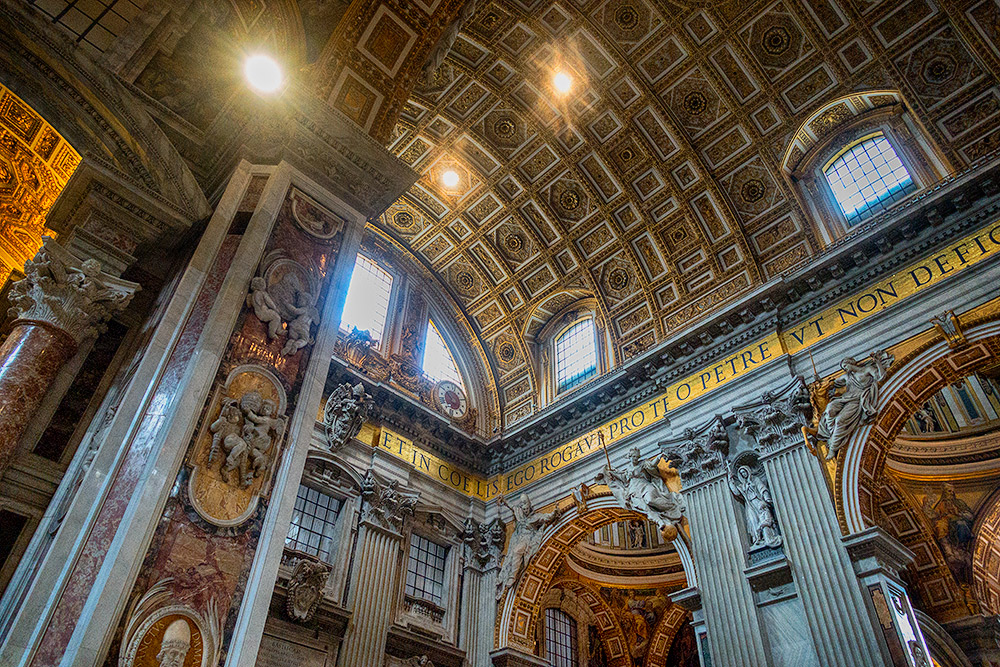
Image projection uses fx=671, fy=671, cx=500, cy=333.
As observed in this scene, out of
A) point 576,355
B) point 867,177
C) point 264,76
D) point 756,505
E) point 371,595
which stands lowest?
point 371,595

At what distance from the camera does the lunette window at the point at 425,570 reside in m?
14.4

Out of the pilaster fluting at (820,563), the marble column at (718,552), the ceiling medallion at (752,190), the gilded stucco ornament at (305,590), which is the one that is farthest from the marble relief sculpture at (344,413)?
the ceiling medallion at (752,190)

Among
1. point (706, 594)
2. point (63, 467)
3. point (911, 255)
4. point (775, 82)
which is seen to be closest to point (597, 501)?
point (706, 594)

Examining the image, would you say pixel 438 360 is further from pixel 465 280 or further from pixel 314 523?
pixel 314 523

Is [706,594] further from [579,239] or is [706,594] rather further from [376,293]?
[376,293]

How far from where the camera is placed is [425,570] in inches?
585

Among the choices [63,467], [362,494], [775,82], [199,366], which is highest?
[775,82]

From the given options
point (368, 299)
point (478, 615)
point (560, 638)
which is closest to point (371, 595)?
point (478, 615)

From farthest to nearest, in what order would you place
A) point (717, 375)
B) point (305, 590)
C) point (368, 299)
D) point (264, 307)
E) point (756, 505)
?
point (368, 299), point (717, 375), point (305, 590), point (756, 505), point (264, 307)

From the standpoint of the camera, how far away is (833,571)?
32.3 ft

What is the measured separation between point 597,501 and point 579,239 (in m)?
6.60

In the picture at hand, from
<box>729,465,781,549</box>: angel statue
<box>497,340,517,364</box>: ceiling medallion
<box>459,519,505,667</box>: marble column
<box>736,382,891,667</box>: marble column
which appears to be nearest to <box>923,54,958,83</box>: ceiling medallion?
<box>736,382,891,667</box>: marble column

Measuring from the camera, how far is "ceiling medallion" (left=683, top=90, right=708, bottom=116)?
14.7 meters

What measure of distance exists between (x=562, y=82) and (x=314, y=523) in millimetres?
10783
